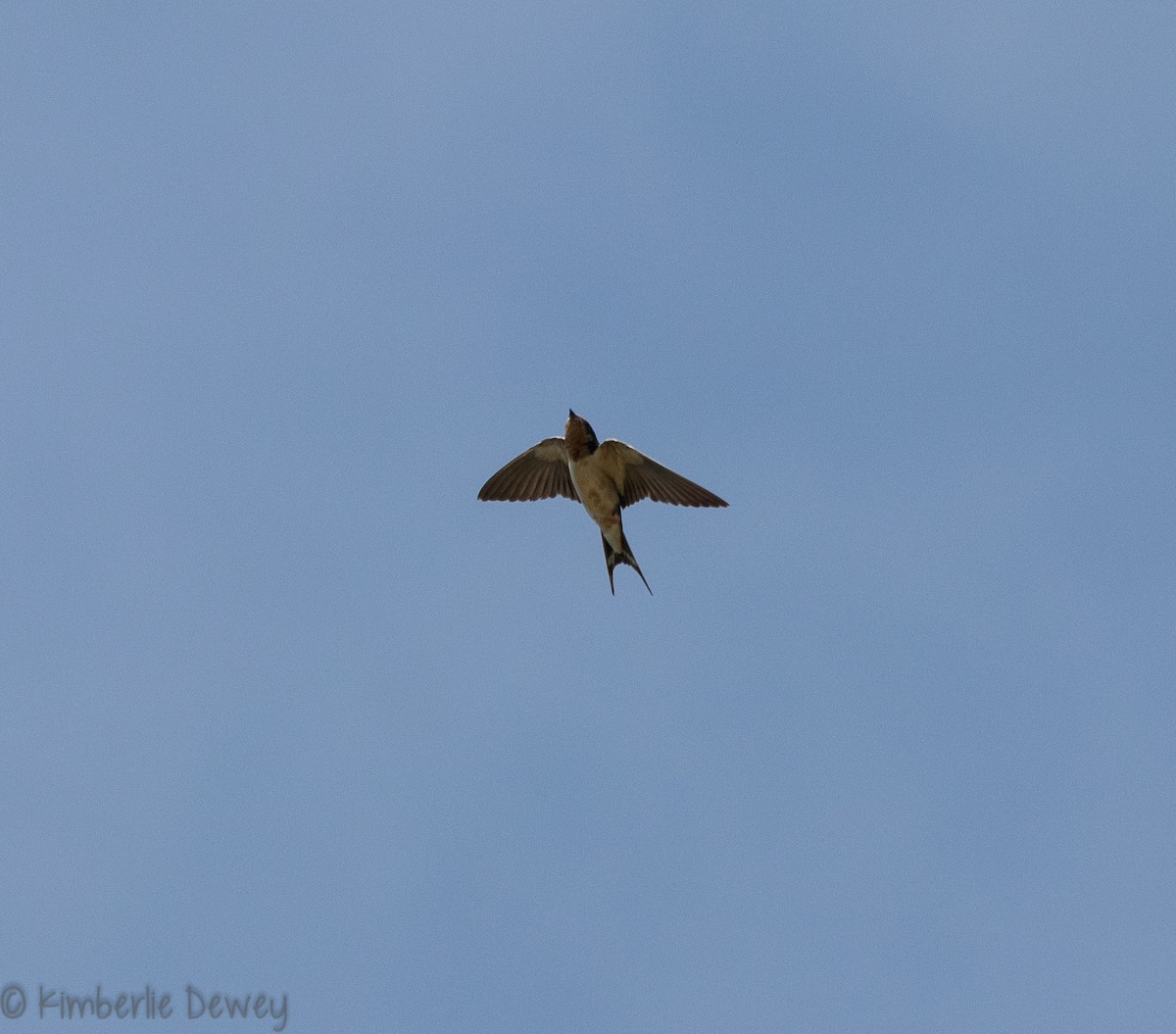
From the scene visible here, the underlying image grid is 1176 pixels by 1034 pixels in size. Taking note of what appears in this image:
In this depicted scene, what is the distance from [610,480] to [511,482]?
1.00 m

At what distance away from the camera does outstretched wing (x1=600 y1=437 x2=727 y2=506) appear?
1132cm

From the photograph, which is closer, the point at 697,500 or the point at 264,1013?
the point at 264,1013

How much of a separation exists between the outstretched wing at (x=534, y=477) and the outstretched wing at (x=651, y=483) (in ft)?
1.59

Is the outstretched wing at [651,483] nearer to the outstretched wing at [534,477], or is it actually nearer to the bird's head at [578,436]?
the bird's head at [578,436]

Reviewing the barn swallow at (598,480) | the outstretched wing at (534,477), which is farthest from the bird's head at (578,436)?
the outstretched wing at (534,477)

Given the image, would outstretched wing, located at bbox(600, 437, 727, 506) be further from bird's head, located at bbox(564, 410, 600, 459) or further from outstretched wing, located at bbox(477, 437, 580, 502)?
outstretched wing, located at bbox(477, 437, 580, 502)

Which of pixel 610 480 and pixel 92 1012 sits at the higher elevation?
pixel 610 480

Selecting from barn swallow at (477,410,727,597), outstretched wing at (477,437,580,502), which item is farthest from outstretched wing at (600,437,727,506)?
outstretched wing at (477,437,580,502)

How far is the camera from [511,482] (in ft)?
39.5

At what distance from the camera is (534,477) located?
474 inches

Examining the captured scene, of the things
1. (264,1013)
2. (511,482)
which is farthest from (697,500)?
(264,1013)

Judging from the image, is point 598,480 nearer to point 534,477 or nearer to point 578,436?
point 578,436

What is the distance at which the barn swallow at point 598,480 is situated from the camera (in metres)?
11.3

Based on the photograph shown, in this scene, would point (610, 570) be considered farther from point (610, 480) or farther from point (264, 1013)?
point (264, 1013)
